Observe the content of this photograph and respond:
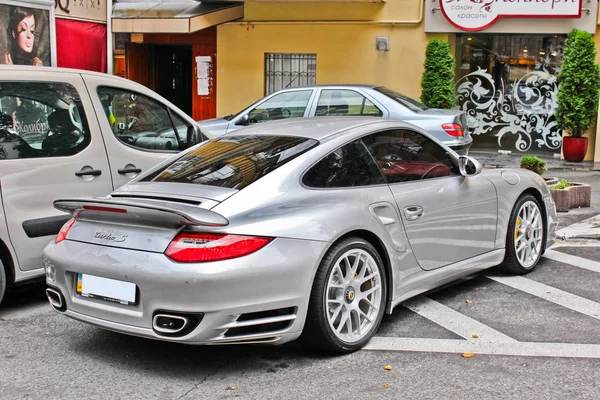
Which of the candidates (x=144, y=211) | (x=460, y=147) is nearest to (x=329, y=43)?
(x=460, y=147)

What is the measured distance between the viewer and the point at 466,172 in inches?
221

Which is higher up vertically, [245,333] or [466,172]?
[466,172]

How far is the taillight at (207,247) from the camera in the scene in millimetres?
3924

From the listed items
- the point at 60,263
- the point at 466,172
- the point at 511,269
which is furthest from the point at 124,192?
the point at 511,269

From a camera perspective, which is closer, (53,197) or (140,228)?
(140,228)

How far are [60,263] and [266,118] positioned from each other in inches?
293

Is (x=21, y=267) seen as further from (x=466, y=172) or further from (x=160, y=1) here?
(x=160, y=1)

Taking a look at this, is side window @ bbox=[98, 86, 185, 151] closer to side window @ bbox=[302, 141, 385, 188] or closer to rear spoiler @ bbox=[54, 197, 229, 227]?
rear spoiler @ bbox=[54, 197, 229, 227]

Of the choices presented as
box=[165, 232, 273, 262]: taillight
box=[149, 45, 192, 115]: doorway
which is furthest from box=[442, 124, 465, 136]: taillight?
box=[149, 45, 192, 115]: doorway

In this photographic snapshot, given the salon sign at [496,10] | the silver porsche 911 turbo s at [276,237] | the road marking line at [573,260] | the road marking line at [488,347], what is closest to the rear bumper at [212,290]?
the silver porsche 911 turbo s at [276,237]

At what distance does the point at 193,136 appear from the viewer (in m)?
6.73

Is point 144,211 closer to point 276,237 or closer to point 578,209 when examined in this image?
point 276,237

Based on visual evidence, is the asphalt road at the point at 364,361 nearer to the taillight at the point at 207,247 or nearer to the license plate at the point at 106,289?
the license plate at the point at 106,289

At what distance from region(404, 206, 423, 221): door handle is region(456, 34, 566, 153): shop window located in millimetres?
10927
